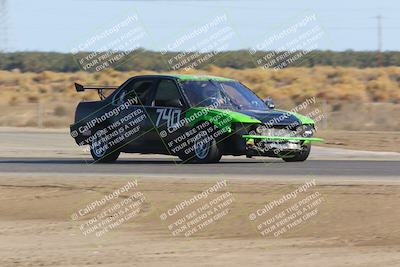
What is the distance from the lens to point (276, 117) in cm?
2119

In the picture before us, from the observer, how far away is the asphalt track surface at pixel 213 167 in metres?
19.4

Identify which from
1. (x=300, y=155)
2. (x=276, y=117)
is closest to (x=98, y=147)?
(x=276, y=117)

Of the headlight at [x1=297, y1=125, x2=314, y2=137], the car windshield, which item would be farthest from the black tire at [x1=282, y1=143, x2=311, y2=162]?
the car windshield

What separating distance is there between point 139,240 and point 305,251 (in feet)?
6.08

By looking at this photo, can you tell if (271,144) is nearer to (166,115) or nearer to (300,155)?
(300,155)

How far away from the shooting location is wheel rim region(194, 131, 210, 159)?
2098 centimetres

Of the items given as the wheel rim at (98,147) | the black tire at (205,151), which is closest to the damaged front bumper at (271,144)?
the black tire at (205,151)

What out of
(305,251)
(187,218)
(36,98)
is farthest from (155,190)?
(36,98)

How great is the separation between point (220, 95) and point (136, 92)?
166 centimetres

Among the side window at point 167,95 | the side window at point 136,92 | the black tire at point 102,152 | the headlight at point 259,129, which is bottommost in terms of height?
the headlight at point 259,129

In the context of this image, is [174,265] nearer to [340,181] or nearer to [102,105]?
[340,181]

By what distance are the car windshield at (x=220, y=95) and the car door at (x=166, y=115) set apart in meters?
0.23

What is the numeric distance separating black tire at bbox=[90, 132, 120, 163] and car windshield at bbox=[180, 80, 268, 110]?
1.97 metres

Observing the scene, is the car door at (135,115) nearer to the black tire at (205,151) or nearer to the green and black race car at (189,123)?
the green and black race car at (189,123)
